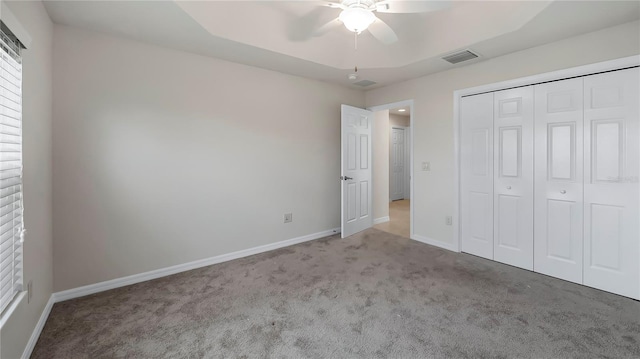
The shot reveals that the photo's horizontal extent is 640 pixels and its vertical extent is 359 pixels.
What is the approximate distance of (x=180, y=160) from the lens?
2.98 meters

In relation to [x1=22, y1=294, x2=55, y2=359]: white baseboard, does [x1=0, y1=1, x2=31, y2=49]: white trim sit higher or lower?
higher

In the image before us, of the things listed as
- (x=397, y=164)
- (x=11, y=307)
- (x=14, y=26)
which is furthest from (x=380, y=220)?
(x=14, y=26)

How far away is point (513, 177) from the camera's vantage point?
10.3 ft

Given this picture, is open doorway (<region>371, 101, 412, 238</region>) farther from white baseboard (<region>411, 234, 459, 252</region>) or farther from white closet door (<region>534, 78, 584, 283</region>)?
white closet door (<region>534, 78, 584, 283</region>)

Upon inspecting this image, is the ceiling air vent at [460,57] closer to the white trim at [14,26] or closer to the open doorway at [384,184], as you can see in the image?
the open doorway at [384,184]

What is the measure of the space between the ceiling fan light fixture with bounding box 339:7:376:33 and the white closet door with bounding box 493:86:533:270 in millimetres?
2044

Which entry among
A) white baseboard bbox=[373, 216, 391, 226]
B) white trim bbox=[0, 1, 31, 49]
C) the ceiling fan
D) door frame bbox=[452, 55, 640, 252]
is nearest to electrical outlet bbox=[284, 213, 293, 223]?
white baseboard bbox=[373, 216, 391, 226]

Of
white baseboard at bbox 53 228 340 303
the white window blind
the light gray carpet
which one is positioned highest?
the white window blind

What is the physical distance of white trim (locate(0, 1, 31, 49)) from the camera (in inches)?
55.7

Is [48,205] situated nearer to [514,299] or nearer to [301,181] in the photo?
[301,181]

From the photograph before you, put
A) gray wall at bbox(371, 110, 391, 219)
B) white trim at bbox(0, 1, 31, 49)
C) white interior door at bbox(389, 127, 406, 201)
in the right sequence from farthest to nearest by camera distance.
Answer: white interior door at bbox(389, 127, 406, 201) → gray wall at bbox(371, 110, 391, 219) → white trim at bbox(0, 1, 31, 49)

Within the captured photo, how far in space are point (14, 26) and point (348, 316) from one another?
9.05 ft

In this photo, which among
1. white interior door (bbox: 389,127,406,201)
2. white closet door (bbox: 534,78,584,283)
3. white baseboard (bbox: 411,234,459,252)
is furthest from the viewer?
white interior door (bbox: 389,127,406,201)

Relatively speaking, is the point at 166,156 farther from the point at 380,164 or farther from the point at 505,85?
the point at 505,85
